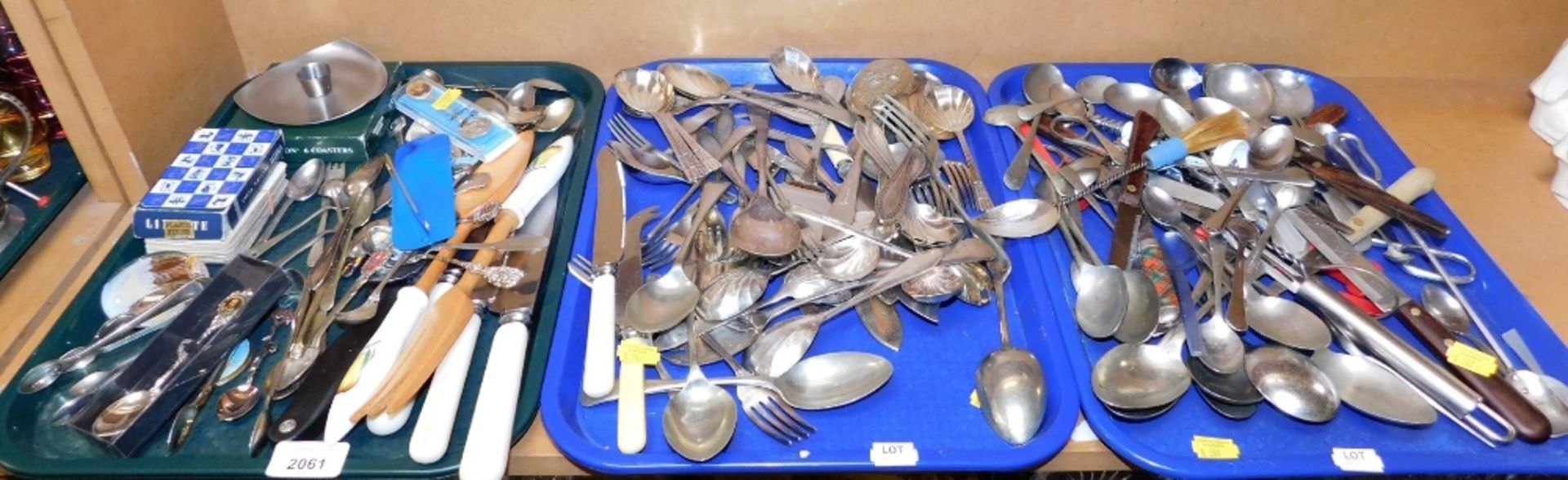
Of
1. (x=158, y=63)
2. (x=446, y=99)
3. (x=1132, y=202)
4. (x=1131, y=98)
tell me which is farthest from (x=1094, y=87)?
(x=158, y=63)

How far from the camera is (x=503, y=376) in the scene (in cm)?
70

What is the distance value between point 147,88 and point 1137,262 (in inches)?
37.3

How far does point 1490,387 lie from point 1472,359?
25 mm

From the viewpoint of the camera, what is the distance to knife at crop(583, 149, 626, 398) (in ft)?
2.36

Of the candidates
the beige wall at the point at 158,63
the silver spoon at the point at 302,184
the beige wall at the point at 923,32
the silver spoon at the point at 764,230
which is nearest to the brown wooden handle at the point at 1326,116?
the beige wall at the point at 923,32

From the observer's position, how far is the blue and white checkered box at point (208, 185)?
2.68 ft

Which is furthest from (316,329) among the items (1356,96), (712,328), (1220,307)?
(1356,96)

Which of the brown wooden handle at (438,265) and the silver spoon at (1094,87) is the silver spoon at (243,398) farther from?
the silver spoon at (1094,87)

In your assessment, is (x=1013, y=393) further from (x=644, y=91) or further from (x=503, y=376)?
(x=644, y=91)

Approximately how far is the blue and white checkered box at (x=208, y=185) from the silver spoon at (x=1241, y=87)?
100 centimetres

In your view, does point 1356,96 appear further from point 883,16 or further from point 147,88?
point 147,88

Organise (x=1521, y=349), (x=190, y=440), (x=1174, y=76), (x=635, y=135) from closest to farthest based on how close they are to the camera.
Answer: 1. (x=190, y=440)
2. (x=1521, y=349)
3. (x=635, y=135)
4. (x=1174, y=76)

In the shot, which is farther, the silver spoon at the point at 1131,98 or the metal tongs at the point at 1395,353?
the silver spoon at the point at 1131,98

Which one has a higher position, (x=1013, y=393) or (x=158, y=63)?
(x=158, y=63)
